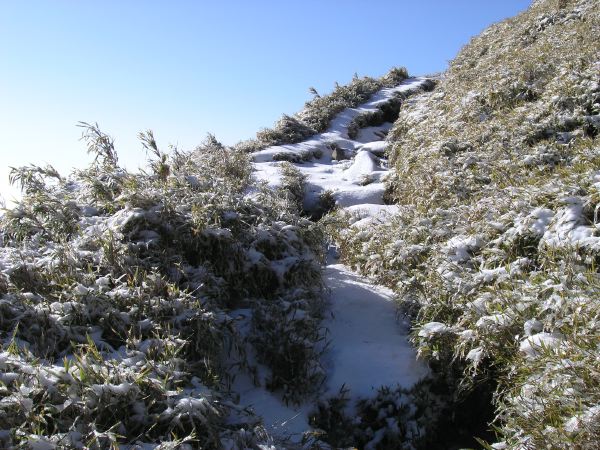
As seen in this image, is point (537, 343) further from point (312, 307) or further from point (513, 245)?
point (312, 307)

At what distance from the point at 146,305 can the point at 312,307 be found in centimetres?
201

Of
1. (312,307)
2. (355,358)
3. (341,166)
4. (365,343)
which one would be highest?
(341,166)

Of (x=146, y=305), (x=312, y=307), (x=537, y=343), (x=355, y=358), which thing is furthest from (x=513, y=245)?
(x=146, y=305)

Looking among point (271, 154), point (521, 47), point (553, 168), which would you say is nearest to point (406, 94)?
point (521, 47)

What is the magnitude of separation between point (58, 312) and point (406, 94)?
60.7 feet

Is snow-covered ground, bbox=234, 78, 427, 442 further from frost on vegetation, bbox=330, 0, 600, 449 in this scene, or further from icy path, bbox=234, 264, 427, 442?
frost on vegetation, bbox=330, 0, 600, 449

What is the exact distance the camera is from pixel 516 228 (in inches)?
176

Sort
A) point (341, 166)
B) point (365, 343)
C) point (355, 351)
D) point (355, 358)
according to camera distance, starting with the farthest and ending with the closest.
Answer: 1. point (341, 166)
2. point (365, 343)
3. point (355, 351)
4. point (355, 358)

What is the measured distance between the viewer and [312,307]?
17.1 feet

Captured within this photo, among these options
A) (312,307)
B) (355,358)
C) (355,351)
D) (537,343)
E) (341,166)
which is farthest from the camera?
(341,166)

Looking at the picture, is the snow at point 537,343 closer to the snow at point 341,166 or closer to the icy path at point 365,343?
the icy path at point 365,343

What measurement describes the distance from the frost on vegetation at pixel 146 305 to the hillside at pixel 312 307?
0.8 inches

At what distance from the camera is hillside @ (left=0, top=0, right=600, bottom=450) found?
115 inches

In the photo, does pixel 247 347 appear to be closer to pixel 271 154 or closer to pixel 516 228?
pixel 516 228
